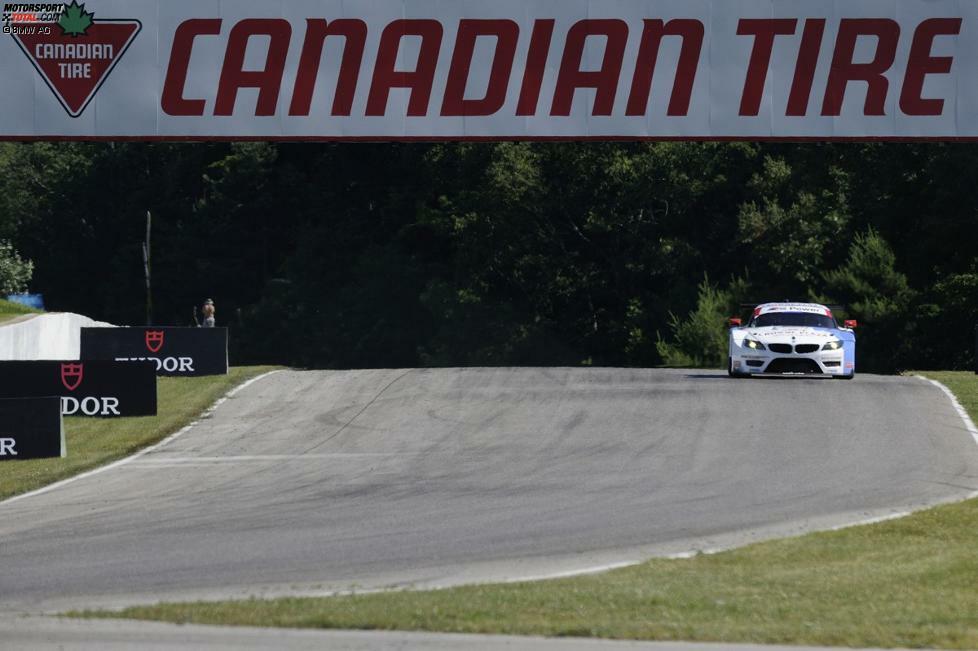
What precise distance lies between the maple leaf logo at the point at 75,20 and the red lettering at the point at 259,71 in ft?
6.85

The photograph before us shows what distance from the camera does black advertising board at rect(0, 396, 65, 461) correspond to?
21.0 meters

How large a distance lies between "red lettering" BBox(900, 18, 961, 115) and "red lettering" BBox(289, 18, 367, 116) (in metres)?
8.02

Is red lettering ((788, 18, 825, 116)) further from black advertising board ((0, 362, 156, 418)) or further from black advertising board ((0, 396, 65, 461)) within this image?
black advertising board ((0, 362, 156, 418))

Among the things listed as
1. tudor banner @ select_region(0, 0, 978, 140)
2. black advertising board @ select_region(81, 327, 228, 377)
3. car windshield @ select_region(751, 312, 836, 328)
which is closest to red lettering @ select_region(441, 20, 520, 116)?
tudor banner @ select_region(0, 0, 978, 140)

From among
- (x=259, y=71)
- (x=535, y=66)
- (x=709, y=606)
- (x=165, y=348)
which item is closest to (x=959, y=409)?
(x=535, y=66)

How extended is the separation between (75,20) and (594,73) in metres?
7.73

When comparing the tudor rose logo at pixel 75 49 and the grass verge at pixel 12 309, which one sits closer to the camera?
the tudor rose logo at pixel 75 49

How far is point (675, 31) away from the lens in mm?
22547

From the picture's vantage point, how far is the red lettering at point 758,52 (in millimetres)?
22406

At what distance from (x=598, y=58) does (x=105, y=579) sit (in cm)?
1317

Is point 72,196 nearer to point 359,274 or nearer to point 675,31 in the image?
point 359,274

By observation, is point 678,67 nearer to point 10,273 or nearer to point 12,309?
point 12,309

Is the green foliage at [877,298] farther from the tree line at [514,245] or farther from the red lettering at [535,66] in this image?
the red lettering at [535,66]

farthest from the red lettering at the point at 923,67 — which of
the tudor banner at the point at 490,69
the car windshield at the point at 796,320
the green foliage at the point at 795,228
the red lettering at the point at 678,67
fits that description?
the green foliage at the point at 795,228
